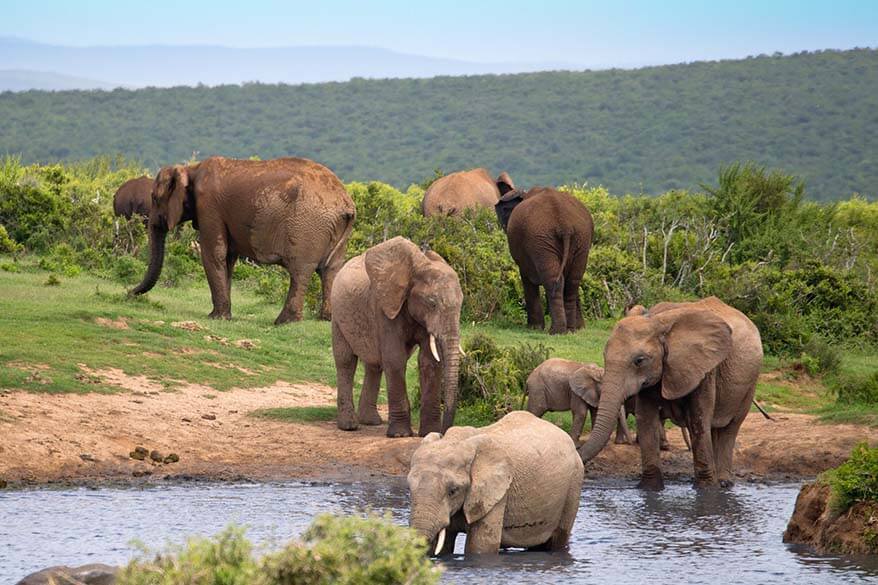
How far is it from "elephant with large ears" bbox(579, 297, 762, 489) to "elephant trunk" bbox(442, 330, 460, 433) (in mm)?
1322

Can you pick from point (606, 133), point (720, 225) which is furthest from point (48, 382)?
point (606, 133)

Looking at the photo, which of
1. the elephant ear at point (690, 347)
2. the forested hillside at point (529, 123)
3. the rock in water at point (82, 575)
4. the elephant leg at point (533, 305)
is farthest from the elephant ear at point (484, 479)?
the forested hillside at point (529, 123)

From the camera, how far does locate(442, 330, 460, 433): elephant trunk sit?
14820 millimetres

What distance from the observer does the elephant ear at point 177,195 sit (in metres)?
22.9

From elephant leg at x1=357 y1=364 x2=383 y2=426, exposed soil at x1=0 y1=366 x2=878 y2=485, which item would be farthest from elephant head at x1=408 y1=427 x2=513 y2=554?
elephant leg at x1=357 y1=364 x2=383 y2=426

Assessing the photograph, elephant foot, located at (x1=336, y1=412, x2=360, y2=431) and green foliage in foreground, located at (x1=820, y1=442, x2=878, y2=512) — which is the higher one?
green foliage in foreground, located at (x1=820, y1=442, x2=878, y2=512)

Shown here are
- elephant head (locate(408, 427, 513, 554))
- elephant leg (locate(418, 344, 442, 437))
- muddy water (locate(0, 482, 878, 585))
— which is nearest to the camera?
elephant head (locate(408, 427, 513, 554))

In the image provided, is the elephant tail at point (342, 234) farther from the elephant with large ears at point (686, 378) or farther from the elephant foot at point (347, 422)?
the elephant with large ears at point (686, 378)

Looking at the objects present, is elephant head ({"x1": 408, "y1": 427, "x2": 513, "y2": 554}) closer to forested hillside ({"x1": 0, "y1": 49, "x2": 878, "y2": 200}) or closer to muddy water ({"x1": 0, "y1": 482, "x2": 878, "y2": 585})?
muddy water ({"x1": 0, "y1": 482, "x2": 878, "y2": 585})

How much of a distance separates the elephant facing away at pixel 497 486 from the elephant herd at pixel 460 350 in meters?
0.01

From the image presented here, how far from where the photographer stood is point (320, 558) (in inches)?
285

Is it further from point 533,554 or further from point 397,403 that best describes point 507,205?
point 533,554

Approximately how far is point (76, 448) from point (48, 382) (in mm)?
1785

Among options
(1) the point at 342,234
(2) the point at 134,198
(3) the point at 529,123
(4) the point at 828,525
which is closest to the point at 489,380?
(4) the point at 828,525
